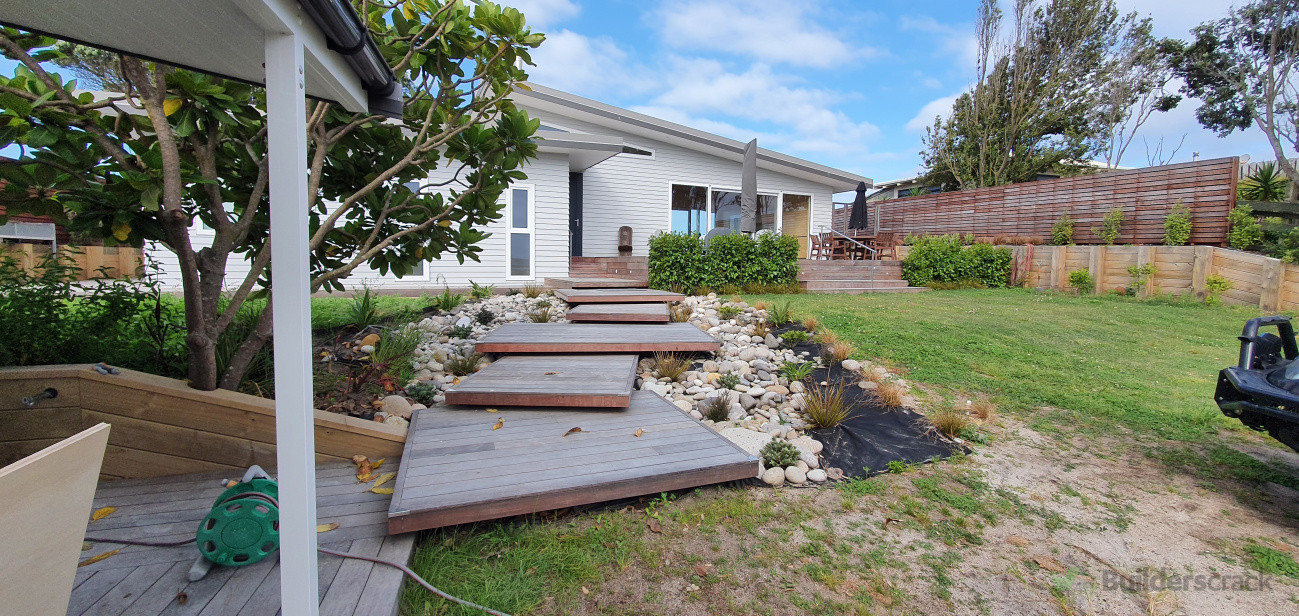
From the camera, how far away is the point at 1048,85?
1805 cm

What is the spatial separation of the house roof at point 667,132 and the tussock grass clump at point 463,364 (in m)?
6.83

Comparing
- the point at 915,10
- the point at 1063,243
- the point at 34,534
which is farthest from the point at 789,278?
the point at 34,534

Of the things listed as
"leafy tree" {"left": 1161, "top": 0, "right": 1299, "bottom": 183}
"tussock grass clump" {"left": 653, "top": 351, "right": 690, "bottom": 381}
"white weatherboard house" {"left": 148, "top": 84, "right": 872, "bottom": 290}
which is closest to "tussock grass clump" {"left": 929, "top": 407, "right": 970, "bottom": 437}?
"tussock grass clump" {"left": 653, "top": 351, "right": 690, "bottom": 381}

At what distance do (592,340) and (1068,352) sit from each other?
14.8 ft

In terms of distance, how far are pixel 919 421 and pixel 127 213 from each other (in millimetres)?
4030

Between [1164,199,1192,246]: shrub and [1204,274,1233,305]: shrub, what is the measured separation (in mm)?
1574

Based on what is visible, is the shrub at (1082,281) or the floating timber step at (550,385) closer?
the floating timber step at (550,385)

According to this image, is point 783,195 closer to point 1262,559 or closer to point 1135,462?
point 1135,462

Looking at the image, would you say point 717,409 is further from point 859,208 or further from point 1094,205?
point 1094,205

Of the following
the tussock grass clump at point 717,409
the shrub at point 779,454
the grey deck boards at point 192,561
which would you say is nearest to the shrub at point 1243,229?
the tussock grass clump at point 717,409

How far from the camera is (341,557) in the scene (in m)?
1.81

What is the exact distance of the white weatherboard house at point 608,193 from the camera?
30.4 feet

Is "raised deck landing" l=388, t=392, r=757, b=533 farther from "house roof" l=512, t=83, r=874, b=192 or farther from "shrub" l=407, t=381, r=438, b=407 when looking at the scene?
"house roof" l=512, t=83, r=874, b=192

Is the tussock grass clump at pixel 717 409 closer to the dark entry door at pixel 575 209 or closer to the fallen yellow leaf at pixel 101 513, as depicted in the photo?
the fallen yellow leaf at pixel 101 513
